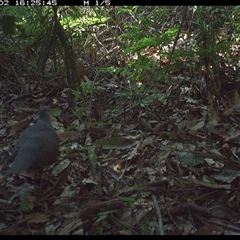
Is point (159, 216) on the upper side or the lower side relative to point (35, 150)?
lower

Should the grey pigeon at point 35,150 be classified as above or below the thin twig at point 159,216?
above

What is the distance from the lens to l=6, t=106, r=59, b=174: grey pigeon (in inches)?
108

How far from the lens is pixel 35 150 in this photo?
2.85 metres

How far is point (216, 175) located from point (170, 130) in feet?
2.24

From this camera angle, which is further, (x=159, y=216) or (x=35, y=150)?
(x=35, y=150)

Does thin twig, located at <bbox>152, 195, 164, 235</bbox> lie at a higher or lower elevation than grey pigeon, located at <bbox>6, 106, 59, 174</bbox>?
lower

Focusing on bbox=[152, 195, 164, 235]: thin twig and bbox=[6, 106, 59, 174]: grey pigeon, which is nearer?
bbox=[152, 195, 164, 235]: thin twig

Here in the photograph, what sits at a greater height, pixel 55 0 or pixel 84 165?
pixel 55 0

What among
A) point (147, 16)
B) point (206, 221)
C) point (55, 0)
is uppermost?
point (55, 0)

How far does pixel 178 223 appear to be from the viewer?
97.2 inches

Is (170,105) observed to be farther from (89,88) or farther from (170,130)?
(89,88)

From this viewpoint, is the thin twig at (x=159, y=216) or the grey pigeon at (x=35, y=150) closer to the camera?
the thin twig at (x=159, y=216)

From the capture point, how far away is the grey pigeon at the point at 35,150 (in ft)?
9.03

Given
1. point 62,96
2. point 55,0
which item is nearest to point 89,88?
point 62,96
